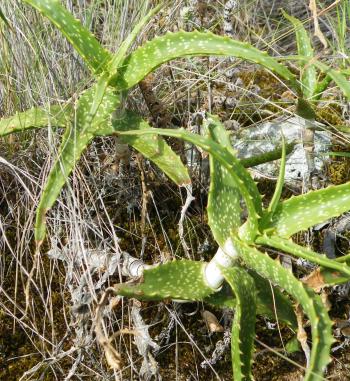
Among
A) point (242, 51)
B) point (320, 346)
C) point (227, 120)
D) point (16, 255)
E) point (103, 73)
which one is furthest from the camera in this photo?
point (227, 120)

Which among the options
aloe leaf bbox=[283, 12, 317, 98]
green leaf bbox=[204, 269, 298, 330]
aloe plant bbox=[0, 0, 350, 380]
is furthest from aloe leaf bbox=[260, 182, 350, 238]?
aloe leaf bbox=[283, 12, 317, 98]

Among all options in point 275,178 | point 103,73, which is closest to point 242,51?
point 103,73

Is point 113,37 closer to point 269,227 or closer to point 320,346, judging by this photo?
point 269,227

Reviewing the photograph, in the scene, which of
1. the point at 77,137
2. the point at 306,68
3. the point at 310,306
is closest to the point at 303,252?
the point at 310,306

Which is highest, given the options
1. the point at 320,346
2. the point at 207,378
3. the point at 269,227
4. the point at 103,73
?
the point at 103,73

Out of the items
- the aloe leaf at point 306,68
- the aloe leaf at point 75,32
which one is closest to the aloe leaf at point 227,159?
the aloe leaf at point 75,32

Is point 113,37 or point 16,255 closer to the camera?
point 16,255

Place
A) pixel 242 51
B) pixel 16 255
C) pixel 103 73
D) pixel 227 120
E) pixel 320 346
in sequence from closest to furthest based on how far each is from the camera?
pixel 320 346, pixel 242 51, pixel 103 73, pixel 16 255, pixel 227 120

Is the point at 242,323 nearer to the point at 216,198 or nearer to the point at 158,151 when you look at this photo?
the point at 216,198
